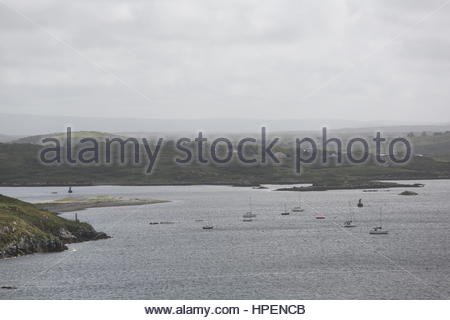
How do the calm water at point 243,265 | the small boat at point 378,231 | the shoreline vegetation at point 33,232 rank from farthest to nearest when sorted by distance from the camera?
the small boat at point 378,231 < the shoreline vegetation at point 33,232 < the calm water at point 243,265

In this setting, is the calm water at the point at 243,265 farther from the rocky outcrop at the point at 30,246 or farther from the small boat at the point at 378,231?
the small boat at the point at 378,231

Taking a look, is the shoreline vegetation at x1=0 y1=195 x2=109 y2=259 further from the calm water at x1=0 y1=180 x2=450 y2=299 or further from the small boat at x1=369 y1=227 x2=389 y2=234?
the small boat at x1=369 y1=227 x2=389 y2=234

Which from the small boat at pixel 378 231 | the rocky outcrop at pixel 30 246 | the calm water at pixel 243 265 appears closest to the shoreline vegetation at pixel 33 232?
the rocky outcrop at pixel 30 246

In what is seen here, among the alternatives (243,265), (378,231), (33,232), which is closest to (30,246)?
(33,232)

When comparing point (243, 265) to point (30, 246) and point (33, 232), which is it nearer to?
point (30, 246)

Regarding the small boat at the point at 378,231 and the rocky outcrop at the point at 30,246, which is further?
the small boat at the point at 378,231

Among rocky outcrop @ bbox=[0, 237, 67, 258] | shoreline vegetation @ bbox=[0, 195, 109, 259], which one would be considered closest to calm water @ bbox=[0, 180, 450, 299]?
rocky outcrop @ bbox=[0, 237, 67, 258]

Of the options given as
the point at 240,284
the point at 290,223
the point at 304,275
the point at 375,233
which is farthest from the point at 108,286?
the point at 290,223

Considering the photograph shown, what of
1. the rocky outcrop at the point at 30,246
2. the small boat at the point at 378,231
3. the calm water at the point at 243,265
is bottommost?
the calm water at the point at 243,265
